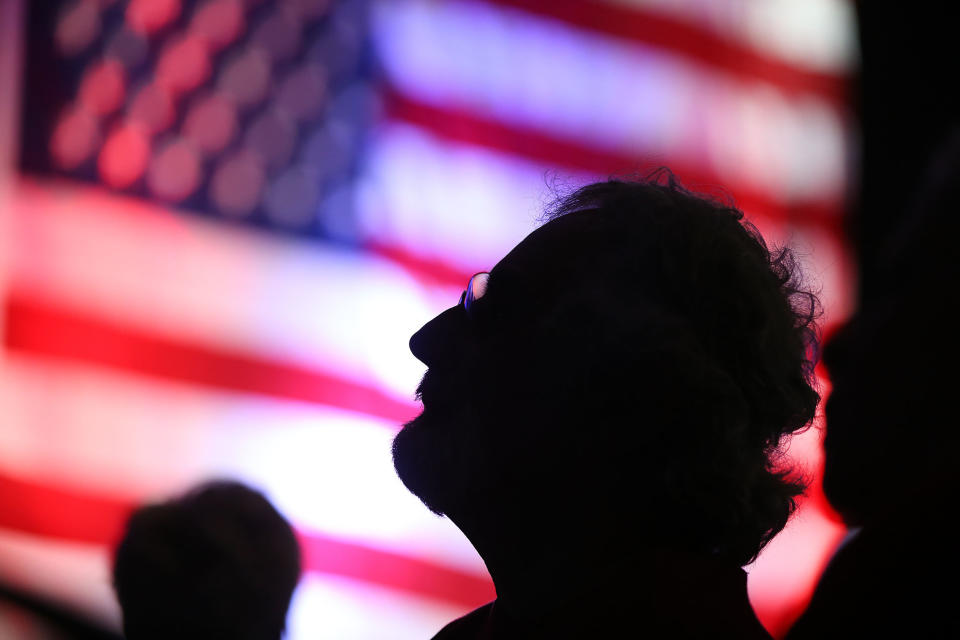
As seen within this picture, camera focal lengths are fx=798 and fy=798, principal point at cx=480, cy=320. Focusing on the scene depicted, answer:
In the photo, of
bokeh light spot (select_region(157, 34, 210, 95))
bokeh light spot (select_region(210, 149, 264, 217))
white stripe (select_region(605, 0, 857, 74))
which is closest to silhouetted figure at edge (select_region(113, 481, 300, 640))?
bokeh light spot (select_region(210, 149, 264, 217))

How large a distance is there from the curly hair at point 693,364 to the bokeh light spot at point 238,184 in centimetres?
180

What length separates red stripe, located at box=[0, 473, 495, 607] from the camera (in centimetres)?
217

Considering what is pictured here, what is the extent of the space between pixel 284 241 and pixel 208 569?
1518mm

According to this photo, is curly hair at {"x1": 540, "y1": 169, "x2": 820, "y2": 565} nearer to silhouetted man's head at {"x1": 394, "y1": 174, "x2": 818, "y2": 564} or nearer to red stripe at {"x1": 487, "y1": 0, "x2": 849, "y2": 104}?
silhouetted man's head at {"x1": 394, "y1": 174, "x2": 818, "y2": 564}

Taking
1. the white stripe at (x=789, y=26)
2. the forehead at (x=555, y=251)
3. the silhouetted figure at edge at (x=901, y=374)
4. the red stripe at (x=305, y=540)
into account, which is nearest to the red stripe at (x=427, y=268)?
the red stripe at (x=305, y=540)

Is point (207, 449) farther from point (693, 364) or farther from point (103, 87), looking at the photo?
point (693, 364)

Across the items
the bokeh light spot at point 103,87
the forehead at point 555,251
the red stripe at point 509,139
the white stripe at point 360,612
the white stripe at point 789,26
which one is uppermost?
the white stripe at point 789,26

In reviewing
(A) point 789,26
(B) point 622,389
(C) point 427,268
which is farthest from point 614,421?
(A) point 789,26

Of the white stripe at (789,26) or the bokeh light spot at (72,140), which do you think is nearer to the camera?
the bokeh light spot at (72,140)

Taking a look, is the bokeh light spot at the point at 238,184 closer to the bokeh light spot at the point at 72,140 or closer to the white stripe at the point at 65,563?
the bokeh light spot at the point at 72,140

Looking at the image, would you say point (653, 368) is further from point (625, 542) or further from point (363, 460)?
point (363, 460)

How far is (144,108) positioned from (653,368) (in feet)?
7.13

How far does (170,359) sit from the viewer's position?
7.85ft

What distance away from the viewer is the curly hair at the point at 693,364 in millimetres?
792
